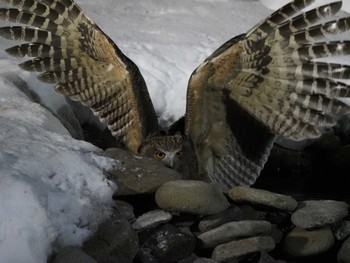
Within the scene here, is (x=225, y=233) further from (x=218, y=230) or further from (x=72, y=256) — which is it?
(x=72, y=256)

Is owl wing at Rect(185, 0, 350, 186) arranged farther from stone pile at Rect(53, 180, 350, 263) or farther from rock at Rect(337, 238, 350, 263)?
rock at Rect(337, 238, 350, 263)

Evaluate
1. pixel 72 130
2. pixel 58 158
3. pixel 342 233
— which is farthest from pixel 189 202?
pixel 72 130

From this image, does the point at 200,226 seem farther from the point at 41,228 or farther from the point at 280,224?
the point at 41,228

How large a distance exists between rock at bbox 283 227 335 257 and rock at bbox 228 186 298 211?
150mm

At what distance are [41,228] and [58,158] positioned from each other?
620mm

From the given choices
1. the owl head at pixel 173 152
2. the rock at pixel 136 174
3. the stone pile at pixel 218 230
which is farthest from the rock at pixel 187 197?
the owl head at pixel 173 152

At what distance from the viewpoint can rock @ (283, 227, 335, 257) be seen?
3.79m

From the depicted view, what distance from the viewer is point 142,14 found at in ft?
26.7

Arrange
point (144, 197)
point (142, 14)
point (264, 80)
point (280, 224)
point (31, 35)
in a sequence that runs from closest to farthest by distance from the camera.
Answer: point (144, 197) → point (280, 224) → point (264, 80) → point (31, 35) → point (142, 14)

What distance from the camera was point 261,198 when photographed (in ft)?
12.6

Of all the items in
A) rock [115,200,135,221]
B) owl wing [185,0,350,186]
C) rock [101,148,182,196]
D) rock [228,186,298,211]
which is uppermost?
owl wing [185,0,350,186]

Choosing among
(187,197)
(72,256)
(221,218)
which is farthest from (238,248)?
(72,256)

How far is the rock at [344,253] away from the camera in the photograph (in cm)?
365

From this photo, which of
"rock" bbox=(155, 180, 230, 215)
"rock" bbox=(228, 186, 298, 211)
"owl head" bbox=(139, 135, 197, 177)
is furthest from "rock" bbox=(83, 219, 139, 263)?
"owl head" bbox=(139, 135, 197, 177)
